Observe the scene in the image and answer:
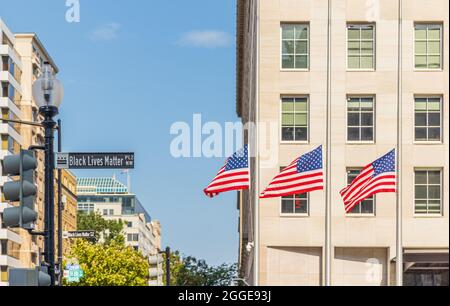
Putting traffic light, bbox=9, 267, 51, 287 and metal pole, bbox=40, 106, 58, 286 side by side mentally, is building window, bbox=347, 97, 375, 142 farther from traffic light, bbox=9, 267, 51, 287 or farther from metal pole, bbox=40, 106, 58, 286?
traffic light, bbox=9, 267, 51, 287

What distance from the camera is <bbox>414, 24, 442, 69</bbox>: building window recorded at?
160 ft

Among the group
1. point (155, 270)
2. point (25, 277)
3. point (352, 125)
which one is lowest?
point (155, 270)

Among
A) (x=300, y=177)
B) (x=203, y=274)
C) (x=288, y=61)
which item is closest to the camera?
(x=300, y=177)

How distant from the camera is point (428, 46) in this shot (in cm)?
4878

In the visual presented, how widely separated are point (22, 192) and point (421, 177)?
35.8 meters

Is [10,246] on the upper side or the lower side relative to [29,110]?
lower

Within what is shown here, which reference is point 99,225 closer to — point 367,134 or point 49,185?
point 367,134

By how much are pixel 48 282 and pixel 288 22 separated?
35.4 meters

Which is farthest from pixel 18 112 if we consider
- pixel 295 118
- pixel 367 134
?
pixel 367 134

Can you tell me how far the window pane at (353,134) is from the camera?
48.5 meters

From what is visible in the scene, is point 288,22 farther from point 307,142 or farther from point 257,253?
point 257,253

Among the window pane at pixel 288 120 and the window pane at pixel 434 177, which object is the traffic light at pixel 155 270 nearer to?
the window pane at pixel 288 120
